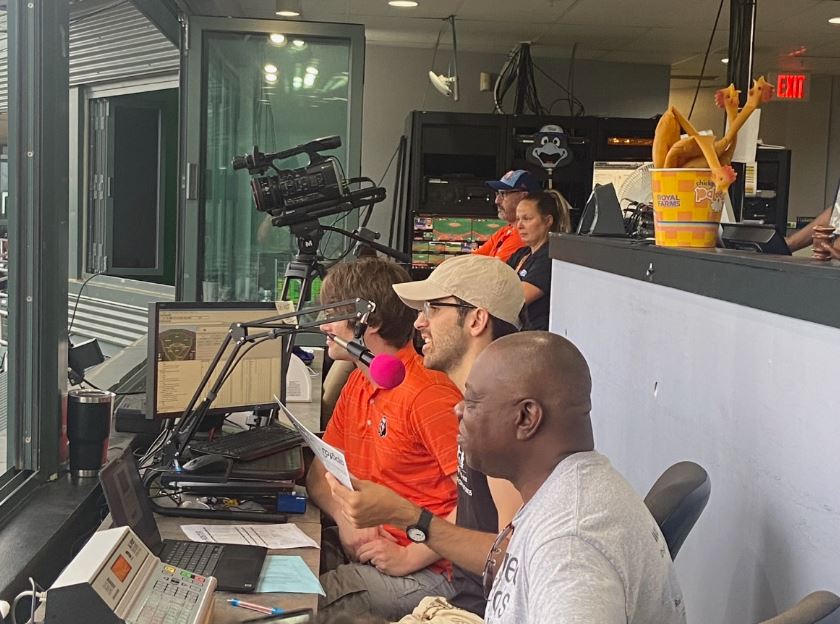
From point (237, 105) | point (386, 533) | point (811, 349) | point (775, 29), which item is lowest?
point (386, 533)

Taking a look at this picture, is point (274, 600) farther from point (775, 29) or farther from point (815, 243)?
point (775, 29)

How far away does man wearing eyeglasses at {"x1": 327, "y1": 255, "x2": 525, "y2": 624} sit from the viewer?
1909 millimetres

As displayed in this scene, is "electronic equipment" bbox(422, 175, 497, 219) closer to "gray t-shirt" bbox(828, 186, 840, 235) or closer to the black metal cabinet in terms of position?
the black metal cabinet

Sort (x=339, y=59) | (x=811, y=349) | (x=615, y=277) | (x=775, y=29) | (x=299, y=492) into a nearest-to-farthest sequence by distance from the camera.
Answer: (x=811, y=349) → (x=615, y=277) → (x=299, y=492) → (x=339, y=59) → (x=775, y=29)

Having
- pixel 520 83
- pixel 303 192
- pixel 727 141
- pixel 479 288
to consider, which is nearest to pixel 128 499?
pixel 479 288

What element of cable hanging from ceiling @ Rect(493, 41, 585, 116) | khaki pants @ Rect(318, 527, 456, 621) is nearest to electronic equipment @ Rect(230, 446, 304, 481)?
khaki pants @ Rect(318, 527, 456, 621)

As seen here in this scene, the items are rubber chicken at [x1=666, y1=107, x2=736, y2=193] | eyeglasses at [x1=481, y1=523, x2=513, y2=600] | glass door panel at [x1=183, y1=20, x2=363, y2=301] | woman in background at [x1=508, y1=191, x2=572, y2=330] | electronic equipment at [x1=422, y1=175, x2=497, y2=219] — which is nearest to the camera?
eyeglasses at [x1=481, y1=523, x2=513, y2=600]

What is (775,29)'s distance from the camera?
23.2 ft

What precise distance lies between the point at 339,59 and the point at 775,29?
3.63 metres

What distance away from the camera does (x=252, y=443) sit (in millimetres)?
2611

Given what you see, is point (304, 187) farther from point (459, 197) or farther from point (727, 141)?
point (459, 197)

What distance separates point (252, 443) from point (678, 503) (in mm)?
1454

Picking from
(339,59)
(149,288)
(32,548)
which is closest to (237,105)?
(339,59)

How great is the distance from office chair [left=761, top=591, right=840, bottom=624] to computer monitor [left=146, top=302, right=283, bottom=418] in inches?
71.1
